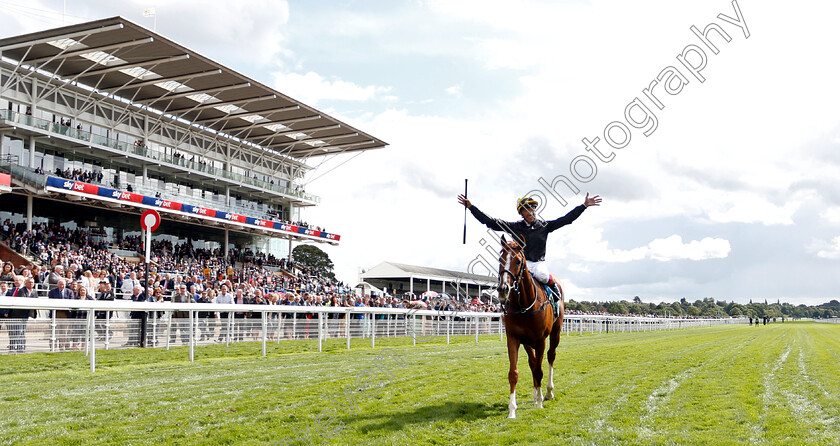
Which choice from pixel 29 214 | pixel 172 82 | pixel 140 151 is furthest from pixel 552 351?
pixel 140 151

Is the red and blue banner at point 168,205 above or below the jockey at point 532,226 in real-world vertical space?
above

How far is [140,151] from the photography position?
133 feet

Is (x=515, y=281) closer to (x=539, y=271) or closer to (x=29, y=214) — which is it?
(x=539, y=271)

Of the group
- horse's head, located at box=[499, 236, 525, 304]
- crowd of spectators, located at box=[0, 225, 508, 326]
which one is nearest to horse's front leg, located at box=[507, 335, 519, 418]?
horse's head, located at box=[499, 236, 525, 304]

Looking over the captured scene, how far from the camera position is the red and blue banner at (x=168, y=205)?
33.3 m

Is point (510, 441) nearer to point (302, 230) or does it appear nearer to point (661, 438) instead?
point (661, 438)

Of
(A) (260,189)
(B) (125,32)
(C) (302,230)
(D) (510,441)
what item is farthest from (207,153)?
(D) (510,441)

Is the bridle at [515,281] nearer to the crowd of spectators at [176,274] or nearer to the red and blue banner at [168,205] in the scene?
the crowd of spectators at [176,274]

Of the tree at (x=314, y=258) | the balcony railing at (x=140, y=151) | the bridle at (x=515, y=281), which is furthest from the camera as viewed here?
the tree at (x=314, y=258)

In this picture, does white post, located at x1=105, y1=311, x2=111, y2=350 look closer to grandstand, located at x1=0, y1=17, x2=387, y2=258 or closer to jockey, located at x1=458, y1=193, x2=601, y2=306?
jockey, located at x1=458, y1=193, x2=601, y2=306

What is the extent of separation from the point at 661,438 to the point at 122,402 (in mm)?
5500

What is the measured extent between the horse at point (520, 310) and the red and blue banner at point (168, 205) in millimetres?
31653

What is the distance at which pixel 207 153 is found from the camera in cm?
4778

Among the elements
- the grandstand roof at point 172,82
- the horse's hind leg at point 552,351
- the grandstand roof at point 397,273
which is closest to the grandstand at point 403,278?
the grandstand roof at point 397,273
